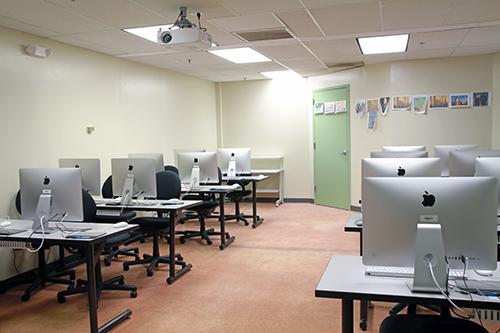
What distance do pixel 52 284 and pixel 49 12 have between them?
2577 millimetres

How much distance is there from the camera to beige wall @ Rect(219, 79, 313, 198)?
341 inches

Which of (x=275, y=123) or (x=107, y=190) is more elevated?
(x=275, y=123)

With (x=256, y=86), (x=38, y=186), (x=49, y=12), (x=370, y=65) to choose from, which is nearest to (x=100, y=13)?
(x=49, y=12)

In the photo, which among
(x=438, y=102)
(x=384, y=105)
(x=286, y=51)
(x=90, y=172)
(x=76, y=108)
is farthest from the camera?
(x=384, y=105)

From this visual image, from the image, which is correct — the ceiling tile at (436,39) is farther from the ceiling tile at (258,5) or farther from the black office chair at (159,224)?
the black office chair at (159,224)

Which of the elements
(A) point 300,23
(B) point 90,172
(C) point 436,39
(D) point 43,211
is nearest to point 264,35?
(A) point 300,23

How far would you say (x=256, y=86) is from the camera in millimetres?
8922

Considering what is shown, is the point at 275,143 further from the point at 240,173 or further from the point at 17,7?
the point at 17,7

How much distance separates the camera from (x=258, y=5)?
3756 mm

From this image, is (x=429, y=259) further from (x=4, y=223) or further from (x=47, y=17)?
(x=47, y=17)

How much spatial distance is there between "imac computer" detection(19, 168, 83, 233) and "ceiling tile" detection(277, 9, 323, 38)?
94.8 inches

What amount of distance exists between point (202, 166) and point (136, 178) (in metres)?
1.46

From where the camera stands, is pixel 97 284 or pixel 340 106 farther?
pixel 340 106

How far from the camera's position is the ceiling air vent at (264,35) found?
15.6 ft
